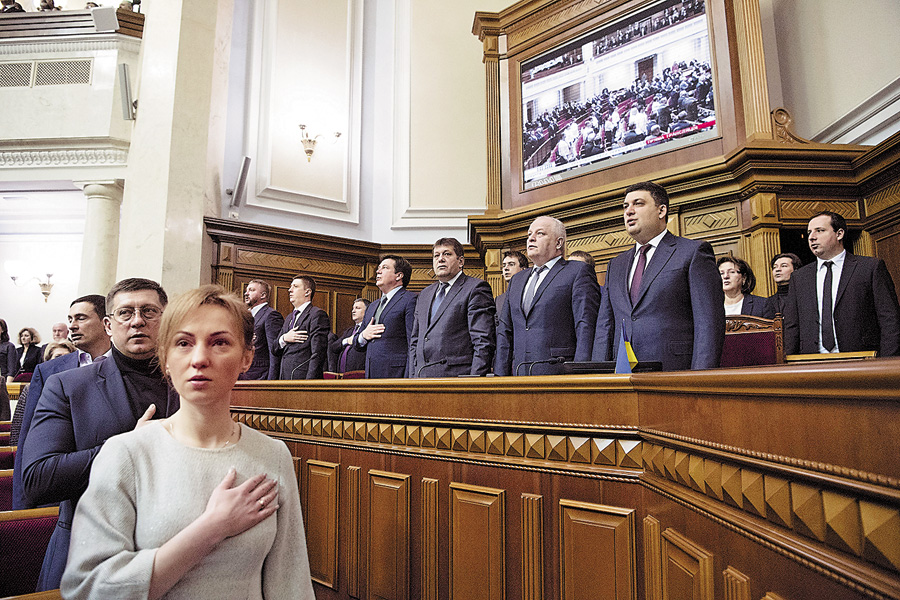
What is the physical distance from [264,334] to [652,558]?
4140mm

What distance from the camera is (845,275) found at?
341cm

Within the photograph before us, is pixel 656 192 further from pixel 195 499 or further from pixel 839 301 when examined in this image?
pixel 195 499

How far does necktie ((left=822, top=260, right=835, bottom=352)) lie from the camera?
11.4ft

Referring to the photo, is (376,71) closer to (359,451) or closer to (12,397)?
(12,397)

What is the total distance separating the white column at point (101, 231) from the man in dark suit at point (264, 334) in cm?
A: 361

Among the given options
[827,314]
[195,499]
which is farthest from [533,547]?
[827,314]

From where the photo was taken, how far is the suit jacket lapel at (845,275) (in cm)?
339

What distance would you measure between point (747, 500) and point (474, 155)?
766cm

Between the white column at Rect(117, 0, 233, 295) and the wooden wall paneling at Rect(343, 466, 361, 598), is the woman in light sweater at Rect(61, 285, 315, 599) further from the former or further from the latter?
the white column at Rect(117, 0, 233, 295)

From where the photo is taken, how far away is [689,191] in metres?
5.25

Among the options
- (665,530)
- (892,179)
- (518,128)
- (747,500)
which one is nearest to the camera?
(747,500)

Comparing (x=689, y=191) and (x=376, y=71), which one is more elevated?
(x=376, y=71)

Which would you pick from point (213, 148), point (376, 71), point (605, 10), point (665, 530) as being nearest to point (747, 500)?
point (665, 530)

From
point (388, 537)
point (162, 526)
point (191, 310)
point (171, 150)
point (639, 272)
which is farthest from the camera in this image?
point (171, 150)
